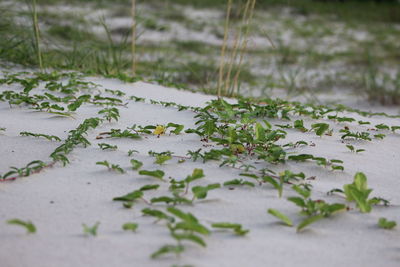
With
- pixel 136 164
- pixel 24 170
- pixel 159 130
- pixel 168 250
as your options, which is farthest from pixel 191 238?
pixel 159 130

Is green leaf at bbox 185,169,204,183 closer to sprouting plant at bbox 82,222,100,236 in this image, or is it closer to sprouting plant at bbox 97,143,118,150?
sprouting plant at bbox 82,222,100,236

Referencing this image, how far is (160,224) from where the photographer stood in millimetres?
1248

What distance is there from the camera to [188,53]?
704cm

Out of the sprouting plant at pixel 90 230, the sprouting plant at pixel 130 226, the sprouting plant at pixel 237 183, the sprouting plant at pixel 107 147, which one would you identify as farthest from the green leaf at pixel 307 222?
the sprouting plant at pixel 107 147

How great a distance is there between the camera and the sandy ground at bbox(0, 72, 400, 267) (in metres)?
1.11

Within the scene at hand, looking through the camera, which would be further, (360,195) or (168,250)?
(360,195)

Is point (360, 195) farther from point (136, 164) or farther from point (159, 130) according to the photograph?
point (159, 130)

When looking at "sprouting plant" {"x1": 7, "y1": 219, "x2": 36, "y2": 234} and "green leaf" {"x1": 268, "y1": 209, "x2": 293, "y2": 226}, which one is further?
"green leaf" {"x1": 268, "y1": 209, "x2": 293, "y2": 226}

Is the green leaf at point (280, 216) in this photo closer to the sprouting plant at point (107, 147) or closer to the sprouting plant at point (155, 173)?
the sprouting plant at point (155, 173)

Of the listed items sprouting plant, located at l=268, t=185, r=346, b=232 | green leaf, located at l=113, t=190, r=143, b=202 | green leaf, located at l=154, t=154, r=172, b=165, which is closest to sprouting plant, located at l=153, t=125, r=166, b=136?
green leaf, located at l=154, t=154, r=172, b=165

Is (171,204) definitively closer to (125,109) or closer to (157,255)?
(157,255)

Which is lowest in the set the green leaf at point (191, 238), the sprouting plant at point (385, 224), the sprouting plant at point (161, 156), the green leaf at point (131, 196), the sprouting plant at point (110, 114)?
A: the sprouting plant at point (110, 114)

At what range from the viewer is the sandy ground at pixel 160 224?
3.64 feet

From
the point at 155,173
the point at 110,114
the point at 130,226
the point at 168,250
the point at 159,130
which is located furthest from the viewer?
the point at 110,114
